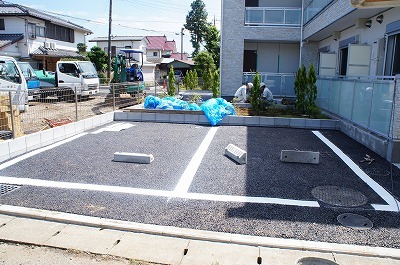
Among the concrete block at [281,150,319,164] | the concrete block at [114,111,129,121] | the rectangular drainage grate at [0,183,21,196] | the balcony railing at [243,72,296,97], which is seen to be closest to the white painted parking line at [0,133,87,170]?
the rectangular drainage grate at [0,183,21,196]

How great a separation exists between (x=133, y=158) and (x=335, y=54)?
9860 mm

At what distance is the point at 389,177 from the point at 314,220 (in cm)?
239

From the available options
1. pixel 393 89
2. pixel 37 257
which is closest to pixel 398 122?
pixel 393 89

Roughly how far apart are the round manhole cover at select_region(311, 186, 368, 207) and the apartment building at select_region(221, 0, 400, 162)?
80.5 inches

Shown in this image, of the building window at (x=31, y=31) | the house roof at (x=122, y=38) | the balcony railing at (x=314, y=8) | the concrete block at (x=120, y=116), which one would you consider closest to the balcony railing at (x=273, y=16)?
the balcony railing at (x=314, y=8)

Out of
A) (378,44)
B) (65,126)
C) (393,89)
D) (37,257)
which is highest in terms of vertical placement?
(378,44)

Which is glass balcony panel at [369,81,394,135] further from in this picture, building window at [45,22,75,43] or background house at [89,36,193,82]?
building window at [45,22,75,43]

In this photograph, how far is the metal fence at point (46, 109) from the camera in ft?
21.8

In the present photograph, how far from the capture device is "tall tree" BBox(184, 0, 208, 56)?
50.2m

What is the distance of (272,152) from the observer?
6.71m

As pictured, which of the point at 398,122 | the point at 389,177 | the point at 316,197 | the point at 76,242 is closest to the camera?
the point at 76,242

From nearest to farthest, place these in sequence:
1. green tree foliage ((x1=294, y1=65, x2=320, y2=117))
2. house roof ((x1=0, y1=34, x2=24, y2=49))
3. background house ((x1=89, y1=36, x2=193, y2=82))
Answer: green tree foliage ((x1=294, y1=65, x2=320, y2=117)) → house roof ((x1=0, y1=34, x2=24, y2=49)) → background house ((x1=89, y1=36, x2=193, y2=82))

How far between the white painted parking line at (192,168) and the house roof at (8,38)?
893 inches

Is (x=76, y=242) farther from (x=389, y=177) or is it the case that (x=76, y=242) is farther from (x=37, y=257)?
(x=389, y=177)
